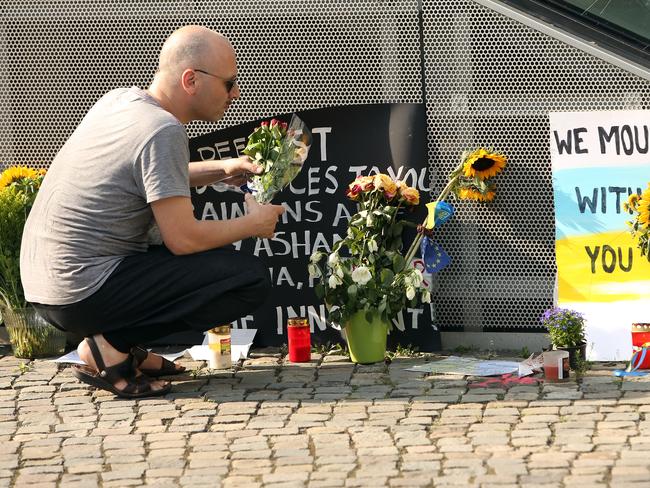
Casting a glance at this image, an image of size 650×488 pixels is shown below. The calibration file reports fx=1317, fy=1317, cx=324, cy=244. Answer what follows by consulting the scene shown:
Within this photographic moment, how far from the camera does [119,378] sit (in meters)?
5.80

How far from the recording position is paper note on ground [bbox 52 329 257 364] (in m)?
6.46

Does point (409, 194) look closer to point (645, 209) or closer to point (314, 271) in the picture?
point (314, 271)

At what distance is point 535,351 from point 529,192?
0.80m

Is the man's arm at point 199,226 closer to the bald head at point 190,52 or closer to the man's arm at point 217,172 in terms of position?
the man's arm at point 217,172

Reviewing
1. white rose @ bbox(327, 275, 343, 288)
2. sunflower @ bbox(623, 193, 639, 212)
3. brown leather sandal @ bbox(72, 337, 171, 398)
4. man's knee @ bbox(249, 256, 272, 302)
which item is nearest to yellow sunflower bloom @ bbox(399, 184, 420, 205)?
white rose @ bbox(327, 275, 343, 288)

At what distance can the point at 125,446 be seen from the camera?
502 cm

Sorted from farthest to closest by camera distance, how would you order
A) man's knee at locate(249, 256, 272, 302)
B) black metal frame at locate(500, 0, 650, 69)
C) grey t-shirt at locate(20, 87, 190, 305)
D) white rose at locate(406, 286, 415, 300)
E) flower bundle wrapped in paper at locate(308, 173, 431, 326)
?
1. black metal frame at locate(500, 0, 650, 69)
2. flower bundle wrapped in paper at locate(308, 173, 431, 326)
3. white rose at locate(406, 286, 415, 300)
4. man's knee at locate(249, 256, 272, 302)
5. grey t-shirt at locate(20, 87, 190, 305)

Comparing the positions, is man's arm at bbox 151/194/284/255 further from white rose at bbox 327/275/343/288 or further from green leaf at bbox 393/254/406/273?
green leaf at bbox 393/254/406/273

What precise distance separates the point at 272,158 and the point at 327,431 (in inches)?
58.9

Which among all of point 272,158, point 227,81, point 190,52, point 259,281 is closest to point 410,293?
point 259,281

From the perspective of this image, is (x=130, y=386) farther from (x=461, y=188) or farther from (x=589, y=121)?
(x=589, y=121)

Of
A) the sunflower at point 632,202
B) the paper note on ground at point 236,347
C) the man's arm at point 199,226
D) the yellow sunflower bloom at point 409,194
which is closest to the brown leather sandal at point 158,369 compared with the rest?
the paper note on ground at point 236,347

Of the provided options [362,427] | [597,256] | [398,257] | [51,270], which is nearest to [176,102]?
[51,270]

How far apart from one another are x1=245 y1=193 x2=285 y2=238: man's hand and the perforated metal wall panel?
1033 mm
